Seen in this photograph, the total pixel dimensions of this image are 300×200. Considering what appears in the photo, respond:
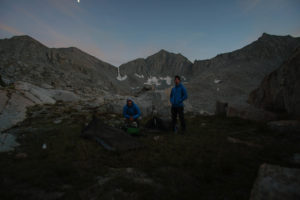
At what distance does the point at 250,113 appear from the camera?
8711 millimetres

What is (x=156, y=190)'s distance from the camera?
2.47 meters

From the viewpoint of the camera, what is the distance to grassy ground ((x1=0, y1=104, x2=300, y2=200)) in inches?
95.1

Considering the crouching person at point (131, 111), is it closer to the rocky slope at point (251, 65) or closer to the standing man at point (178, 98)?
the standing man at point (178, 98)

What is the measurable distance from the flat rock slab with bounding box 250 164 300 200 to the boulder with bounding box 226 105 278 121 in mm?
7499

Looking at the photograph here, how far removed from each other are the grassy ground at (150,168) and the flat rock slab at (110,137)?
9.2 inches

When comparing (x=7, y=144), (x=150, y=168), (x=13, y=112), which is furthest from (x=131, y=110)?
(x=13, y=112)

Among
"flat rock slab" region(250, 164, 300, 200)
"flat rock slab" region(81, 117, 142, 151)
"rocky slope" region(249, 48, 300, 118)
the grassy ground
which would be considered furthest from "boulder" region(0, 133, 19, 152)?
"rocky slope" region(249, 48, 300, 118)

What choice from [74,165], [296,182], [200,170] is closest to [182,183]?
[200,170]

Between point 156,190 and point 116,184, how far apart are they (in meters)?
0.68

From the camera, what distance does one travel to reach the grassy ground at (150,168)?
95.1 inches

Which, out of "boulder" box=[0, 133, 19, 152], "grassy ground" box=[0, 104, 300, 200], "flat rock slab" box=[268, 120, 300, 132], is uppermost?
"flat rock slab" box=[268, 120, 300, 132]

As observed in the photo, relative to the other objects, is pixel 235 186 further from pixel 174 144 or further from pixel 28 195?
pixel 28 195

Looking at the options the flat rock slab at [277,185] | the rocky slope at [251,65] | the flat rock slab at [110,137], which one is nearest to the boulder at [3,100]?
the flat rock slab at [110,137]

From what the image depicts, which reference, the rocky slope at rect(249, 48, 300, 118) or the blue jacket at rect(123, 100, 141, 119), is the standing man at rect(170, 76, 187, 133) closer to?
the blue jacket at rect(123, 100, 141, 119)
